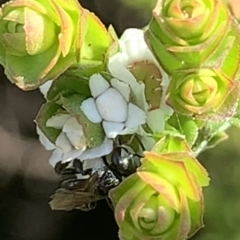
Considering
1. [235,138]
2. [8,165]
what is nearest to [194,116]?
[235,138]

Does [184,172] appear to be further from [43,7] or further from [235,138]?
[235,138]

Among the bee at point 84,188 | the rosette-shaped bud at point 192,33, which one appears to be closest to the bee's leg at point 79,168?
the bee at point 84,188

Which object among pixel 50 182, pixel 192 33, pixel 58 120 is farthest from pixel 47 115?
pixel 50 182

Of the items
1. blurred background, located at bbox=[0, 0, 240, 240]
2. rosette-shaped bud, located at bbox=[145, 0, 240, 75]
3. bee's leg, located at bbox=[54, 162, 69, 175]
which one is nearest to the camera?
rosette-shaped bud, located at bbox=[145, 0, 240, 75]

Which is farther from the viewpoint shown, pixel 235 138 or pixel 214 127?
pixel 235 138

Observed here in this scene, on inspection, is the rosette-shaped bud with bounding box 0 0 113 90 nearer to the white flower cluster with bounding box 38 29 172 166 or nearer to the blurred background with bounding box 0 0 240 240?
the white flower cluster with bounding box 38 29 172 166

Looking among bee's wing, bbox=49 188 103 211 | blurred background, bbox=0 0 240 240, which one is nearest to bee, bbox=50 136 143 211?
bee's wing, bbox=49 188 103 211
